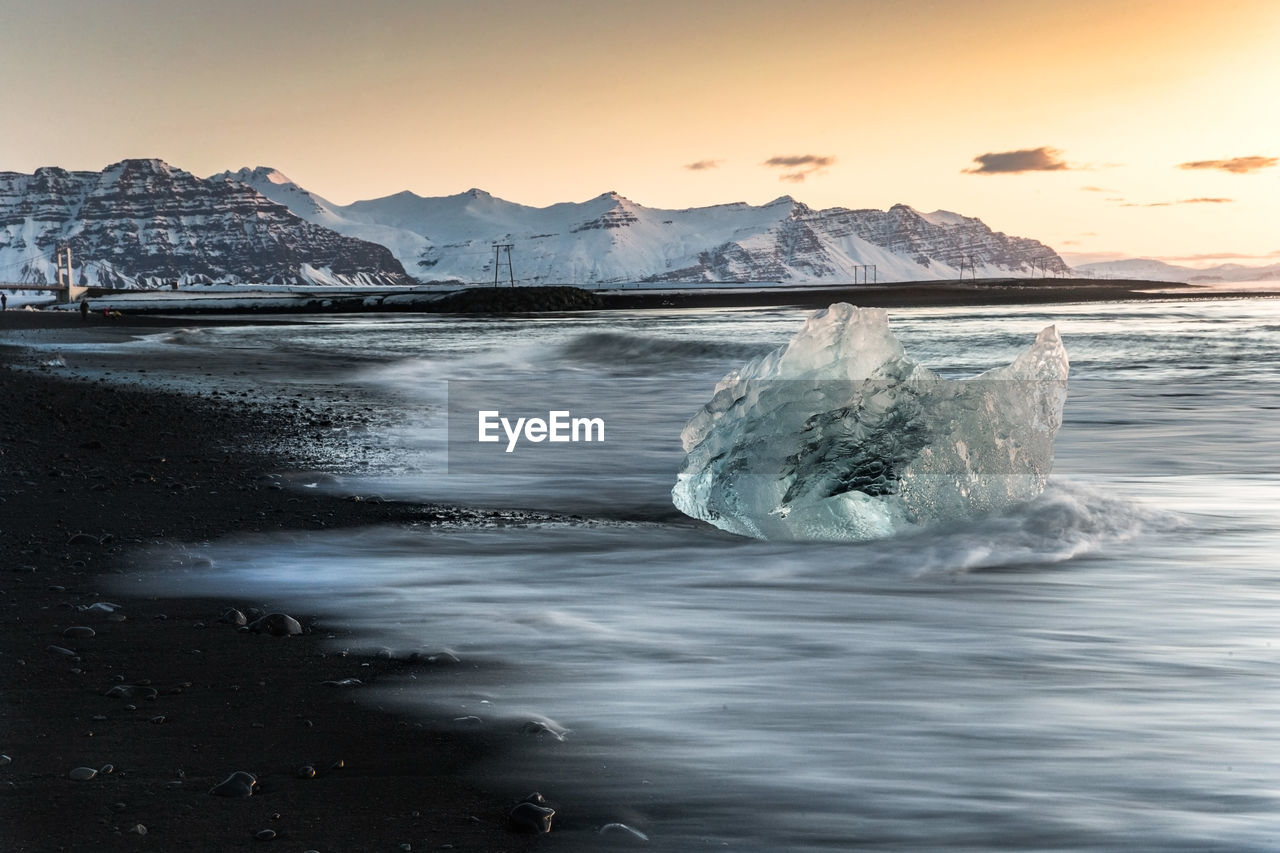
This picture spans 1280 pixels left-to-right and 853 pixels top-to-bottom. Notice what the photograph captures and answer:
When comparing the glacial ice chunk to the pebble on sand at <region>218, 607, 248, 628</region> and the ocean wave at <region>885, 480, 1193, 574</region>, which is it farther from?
the pebble on sand at <region>218, 607, 248, 628</region>

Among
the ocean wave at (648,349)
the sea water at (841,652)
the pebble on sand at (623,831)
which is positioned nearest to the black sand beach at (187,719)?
the pebble on sand at (623,831)

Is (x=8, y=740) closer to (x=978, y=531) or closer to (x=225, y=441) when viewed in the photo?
(x=978, y=531)

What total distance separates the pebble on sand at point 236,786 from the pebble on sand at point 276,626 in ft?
6.66

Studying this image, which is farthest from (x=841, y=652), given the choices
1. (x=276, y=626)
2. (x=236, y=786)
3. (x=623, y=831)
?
(x=236, y=786)

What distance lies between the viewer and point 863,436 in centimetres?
855

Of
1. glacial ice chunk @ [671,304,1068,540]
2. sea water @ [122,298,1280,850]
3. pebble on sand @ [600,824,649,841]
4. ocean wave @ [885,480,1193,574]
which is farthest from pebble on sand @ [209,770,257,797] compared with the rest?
glacial ice chunk @ [671,304,1068,540]

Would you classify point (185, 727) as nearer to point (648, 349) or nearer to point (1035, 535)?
point (1035, 535)

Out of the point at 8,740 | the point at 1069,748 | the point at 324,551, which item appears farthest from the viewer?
the point at 324,551

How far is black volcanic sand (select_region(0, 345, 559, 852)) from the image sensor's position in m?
3.61

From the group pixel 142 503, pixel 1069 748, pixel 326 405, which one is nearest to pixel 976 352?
pixel 326 405

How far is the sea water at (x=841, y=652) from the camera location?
413cm

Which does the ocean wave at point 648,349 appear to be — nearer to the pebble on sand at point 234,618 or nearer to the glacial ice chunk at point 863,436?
the glacial ice chunk at point 863,436

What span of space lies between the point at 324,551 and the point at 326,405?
11.5 m

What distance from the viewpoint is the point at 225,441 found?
1369 cm
